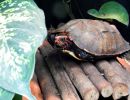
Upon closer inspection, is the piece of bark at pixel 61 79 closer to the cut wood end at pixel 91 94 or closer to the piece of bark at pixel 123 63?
the cut wood end at pixel 91 94

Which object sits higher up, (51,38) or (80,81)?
(51,38)

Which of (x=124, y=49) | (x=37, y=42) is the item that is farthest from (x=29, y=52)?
(x=124, y=49)

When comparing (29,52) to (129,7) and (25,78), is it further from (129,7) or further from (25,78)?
(129,7)

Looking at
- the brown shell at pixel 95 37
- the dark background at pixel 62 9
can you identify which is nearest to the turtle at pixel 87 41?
the brown shell at pixel 95 37

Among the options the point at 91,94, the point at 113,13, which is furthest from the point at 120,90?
the point at 113,13

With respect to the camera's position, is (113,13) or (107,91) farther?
(113,13)

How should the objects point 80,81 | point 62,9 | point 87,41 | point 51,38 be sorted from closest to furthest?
point 80,81 < point 87,41 < point 51,38 < point 62,9

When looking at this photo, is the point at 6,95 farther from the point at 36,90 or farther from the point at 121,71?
the point at 121,71
